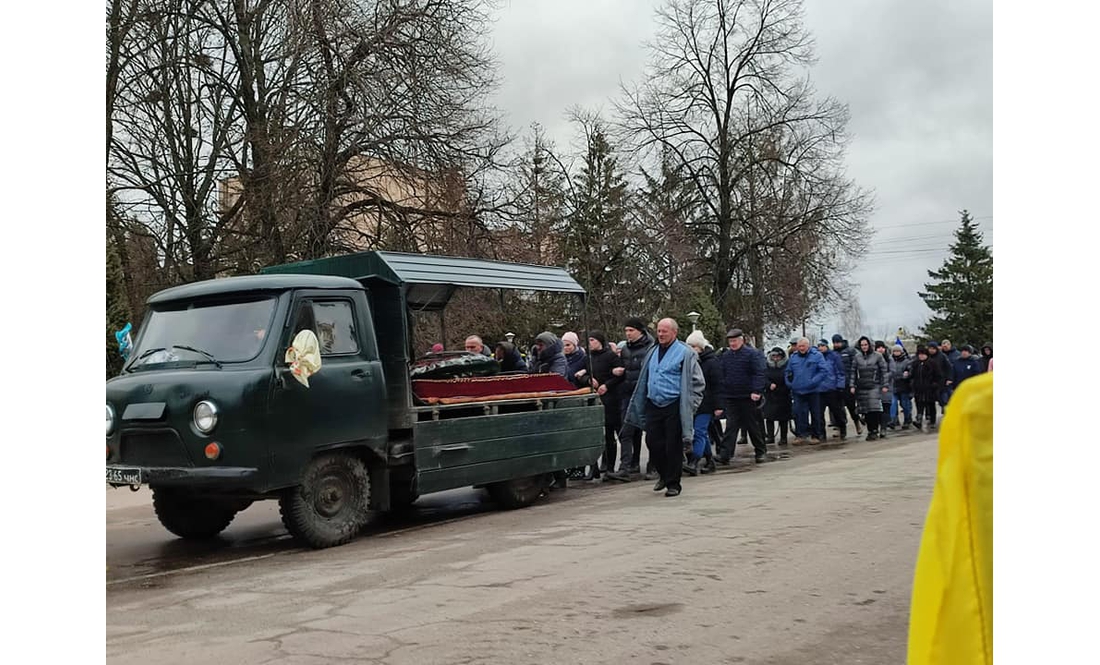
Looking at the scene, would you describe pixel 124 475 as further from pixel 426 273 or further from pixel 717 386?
pixel 717 386

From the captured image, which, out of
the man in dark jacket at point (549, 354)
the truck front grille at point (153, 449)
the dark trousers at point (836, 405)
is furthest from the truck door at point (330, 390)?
the dark trousers at point (836, 405)

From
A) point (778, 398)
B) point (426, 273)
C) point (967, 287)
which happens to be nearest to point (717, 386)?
point (778, 398)

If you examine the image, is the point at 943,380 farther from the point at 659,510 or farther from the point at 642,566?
the point at 642,566

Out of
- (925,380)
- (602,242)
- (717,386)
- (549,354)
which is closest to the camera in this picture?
(549,354)

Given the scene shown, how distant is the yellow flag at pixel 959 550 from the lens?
1.22 meters

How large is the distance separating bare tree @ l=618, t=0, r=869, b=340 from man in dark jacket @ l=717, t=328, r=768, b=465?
1.56 metres

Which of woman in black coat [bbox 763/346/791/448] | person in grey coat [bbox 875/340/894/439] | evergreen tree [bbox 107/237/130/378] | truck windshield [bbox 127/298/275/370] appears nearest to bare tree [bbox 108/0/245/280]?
evergreen tree [bbox 107/237/130/378]

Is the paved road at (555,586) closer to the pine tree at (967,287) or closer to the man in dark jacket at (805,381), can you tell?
the pine tree at (967,287)

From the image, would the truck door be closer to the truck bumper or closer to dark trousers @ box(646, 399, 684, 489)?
the truck bumper

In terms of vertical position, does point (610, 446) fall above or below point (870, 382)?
below

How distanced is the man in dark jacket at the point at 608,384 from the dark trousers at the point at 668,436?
2.46 m

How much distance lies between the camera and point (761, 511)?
309 inches

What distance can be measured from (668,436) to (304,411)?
3.50 m

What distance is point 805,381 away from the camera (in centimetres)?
1538
